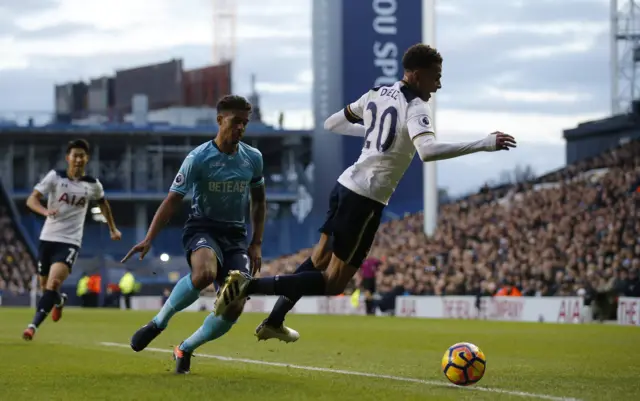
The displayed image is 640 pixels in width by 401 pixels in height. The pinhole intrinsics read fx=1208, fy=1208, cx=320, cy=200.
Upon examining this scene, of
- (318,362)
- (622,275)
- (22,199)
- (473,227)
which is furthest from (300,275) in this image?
(22,199)

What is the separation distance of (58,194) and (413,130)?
835cm

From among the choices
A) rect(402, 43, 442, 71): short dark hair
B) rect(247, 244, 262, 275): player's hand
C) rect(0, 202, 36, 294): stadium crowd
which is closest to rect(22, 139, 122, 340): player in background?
rect(247, 244, 262, 275): player's hand

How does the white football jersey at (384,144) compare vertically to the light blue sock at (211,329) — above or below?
above

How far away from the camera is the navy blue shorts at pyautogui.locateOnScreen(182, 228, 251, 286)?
33.2ft

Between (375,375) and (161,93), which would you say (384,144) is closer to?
(375,375)

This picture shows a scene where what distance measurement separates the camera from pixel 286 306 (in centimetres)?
1020

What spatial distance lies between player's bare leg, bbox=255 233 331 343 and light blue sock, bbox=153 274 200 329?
0.62 m

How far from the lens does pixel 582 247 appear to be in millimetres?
32188

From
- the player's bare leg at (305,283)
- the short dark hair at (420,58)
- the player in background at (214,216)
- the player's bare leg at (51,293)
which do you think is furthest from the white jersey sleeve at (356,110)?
the player's bare leg at (51,293)

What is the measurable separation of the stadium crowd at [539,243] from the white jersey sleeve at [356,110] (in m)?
19.5

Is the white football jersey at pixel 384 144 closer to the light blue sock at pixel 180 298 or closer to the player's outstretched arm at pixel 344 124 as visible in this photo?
the player's outstretched arm at pixel 344 124

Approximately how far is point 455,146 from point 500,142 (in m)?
0.40

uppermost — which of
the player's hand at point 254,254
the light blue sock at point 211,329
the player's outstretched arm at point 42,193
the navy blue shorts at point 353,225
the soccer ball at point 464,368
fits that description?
the player's outstretched arm at point 42,193

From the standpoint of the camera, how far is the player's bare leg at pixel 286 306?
32.4 feet
